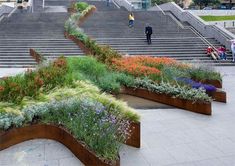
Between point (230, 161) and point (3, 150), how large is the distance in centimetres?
417

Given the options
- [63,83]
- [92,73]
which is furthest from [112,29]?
[63,83]

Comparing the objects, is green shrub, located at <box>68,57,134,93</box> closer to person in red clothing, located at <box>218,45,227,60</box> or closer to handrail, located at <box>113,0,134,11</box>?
person in red clothing, located at <box>218,45,227,60</box>

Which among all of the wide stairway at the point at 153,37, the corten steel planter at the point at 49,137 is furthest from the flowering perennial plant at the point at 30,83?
the wide stairway at the point at 153,37

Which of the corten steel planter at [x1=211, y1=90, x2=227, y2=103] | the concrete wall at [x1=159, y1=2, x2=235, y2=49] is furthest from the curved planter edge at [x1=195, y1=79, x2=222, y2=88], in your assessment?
the concrete wall at [x1=159, y1=2, x2=235, y2=49]

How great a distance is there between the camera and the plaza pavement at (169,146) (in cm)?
755

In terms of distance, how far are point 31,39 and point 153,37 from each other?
7.38 meters

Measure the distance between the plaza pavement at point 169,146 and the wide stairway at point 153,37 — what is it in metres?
8.92

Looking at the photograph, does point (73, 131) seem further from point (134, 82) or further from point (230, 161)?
point (134, 82)

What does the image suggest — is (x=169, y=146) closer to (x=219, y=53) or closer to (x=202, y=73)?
(x=202, y=73)

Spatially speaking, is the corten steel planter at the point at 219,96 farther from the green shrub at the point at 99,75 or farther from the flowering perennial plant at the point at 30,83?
the flowering perennial plant at the point at 30,83

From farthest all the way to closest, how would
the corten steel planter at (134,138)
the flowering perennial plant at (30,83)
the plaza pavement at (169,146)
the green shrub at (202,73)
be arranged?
1. the green shrub at (202,73)
2. the flowering perennial plant at (30,83)
3. the corten steel planter at (134,138)
4. the plaza pavement at (169,146)

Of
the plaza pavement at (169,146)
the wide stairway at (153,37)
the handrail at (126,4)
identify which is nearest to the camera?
the plaza pavement at (169,146)

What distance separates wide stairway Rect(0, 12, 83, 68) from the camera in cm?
2117

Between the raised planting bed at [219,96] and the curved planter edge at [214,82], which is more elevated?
the curved planter edge at [214,82]
